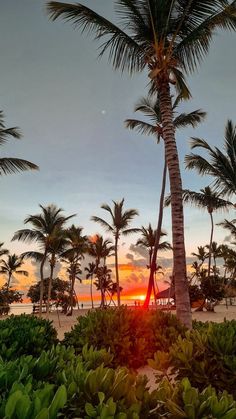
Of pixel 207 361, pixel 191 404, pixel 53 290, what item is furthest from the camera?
pixel 53 290

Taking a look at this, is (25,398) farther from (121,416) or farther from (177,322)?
(177,322)

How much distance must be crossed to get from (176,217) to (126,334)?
294 cm

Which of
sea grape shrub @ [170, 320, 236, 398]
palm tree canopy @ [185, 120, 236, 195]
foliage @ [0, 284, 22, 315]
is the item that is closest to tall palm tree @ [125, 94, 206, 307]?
palm tree canopy @ [185, 120, 236, 195]

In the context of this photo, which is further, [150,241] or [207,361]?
[150,241]

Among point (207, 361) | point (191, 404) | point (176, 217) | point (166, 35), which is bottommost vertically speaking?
point (207, 361)

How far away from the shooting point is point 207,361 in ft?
13.2

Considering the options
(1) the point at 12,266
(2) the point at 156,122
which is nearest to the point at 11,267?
(1) the point at 12,266

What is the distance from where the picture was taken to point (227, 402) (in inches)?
70.7

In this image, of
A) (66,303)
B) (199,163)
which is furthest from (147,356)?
(66,303)

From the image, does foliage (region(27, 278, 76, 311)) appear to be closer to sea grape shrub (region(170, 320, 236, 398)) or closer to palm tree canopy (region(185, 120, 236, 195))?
palm tree canopy (region(185, 120, 236, 195))

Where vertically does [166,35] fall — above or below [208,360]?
above

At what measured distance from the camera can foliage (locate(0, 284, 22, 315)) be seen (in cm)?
3812

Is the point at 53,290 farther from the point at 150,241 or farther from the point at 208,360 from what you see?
the point at 208,360

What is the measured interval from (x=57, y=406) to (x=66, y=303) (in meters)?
45.4
